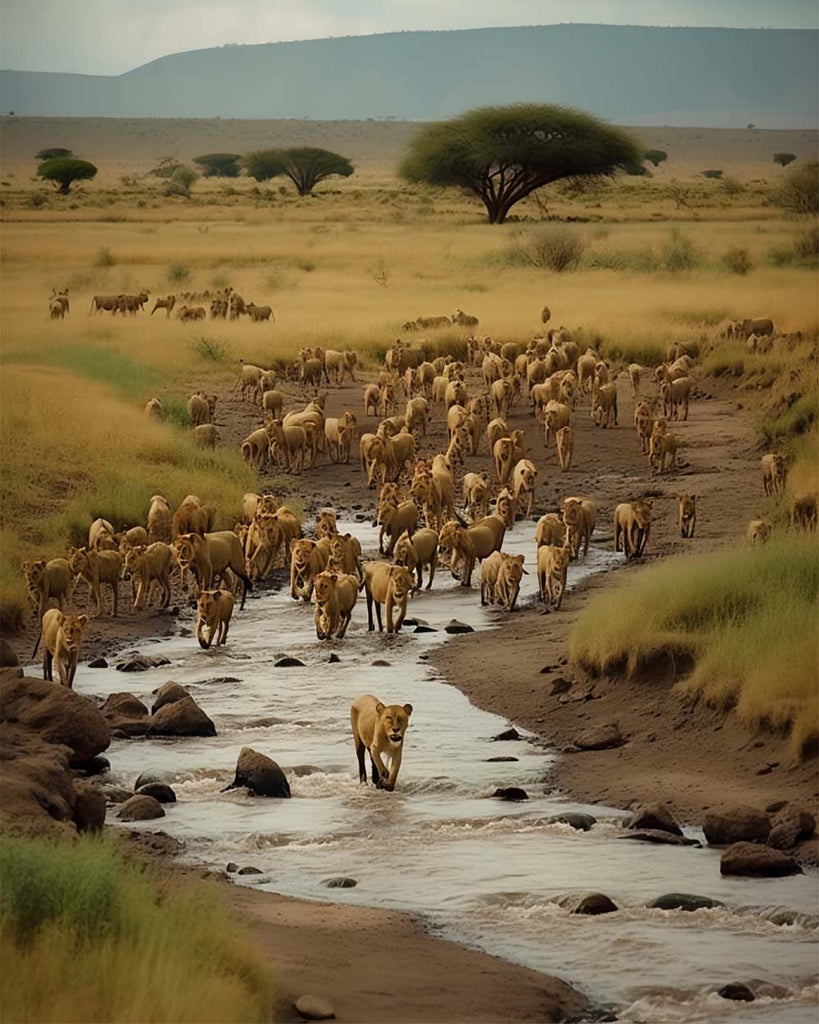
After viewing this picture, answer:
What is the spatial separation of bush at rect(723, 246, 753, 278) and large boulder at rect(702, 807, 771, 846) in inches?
1625

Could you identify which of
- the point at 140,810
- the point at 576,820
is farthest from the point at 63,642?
the point at 576,820

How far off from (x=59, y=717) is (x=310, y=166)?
91358 mm

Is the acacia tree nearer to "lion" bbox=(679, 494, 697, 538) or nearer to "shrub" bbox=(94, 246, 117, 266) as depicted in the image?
"shrub" bbox=(94, 246, 117, 266)

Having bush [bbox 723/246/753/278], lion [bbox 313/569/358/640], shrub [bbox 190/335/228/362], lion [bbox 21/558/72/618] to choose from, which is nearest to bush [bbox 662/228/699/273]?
bush [bbox 723/246/753/278]

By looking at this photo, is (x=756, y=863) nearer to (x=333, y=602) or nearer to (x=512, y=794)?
(x=512, y=794)

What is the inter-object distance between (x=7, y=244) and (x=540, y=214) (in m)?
25.7

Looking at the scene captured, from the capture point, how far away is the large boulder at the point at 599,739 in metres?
13.8

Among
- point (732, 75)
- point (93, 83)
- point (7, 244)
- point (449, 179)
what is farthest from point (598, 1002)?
point (93, 83)

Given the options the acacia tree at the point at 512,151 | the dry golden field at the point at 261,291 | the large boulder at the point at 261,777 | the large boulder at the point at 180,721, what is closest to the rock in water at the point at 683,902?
the large boulder at the point at 261,777

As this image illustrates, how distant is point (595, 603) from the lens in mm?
16422

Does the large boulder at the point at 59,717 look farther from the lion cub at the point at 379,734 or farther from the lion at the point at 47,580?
the lion at the point at 47,580

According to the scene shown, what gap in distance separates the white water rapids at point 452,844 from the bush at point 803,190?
53.5m

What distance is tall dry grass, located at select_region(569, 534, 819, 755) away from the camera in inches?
523

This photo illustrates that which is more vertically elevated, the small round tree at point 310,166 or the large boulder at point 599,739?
the small round tree at point 310,166
